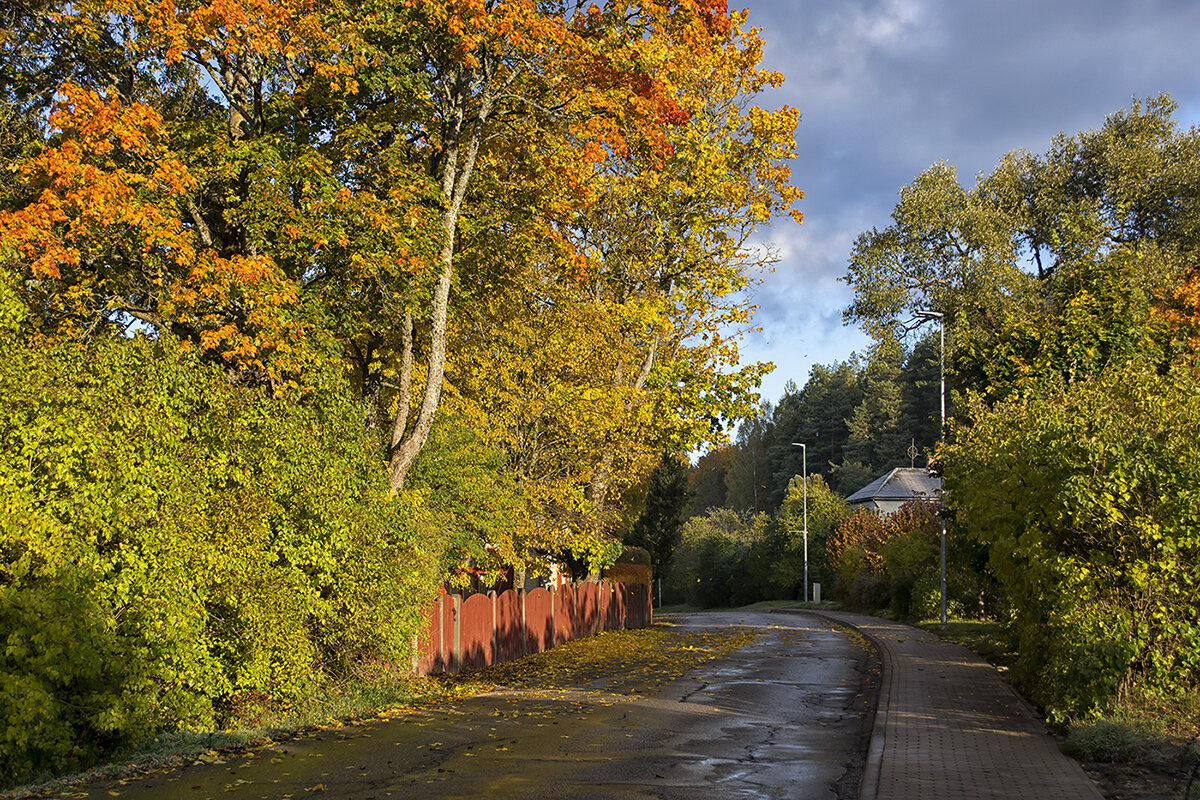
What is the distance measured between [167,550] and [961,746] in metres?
8.32

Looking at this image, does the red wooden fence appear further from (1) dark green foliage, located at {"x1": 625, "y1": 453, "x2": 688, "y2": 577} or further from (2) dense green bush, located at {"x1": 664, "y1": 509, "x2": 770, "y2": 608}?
(2) dense green bush, located at {"x1": 664, "y1": 509, "x2": 770, "y2": 608}

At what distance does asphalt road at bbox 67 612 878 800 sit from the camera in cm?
866

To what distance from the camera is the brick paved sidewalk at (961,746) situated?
8078mm

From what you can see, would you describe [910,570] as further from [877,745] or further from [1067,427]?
[877,745]

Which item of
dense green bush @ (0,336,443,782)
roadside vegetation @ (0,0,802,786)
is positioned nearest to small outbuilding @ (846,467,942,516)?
roadside vegetation @ (0,0,802,786)

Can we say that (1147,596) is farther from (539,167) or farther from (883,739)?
(539,167)

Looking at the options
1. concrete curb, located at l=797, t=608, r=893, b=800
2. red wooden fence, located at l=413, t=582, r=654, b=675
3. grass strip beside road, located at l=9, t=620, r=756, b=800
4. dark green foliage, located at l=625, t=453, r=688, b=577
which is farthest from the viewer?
dark green foliage, located at l=625, t=453, r=688, b=577

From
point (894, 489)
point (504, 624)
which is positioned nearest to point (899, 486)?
point (894, 489)

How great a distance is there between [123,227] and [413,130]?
587 cm

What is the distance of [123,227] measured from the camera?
47.2ft

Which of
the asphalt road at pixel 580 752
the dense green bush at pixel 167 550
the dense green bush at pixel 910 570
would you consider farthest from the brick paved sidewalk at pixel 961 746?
the dense green bush at pixel 910 570

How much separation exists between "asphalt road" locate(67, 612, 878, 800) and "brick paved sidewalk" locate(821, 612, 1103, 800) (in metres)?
0.39

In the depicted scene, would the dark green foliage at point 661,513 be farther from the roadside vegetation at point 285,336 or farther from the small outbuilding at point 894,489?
the roadside vegetation at point 285,336

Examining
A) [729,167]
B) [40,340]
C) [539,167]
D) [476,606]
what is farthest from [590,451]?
[40,340]
